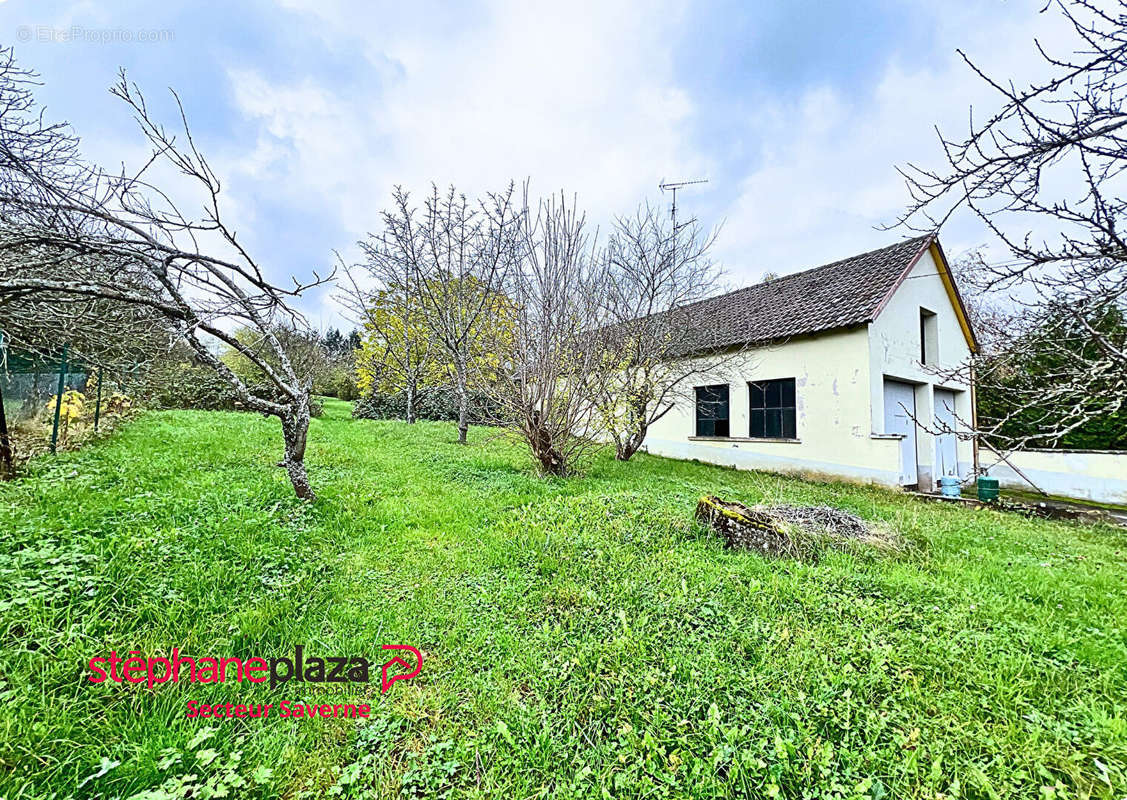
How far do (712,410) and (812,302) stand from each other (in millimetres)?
3694

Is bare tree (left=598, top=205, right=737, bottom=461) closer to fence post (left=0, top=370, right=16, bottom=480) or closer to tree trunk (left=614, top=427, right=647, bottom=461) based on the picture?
tree trunk (left=614, top=427, right=647, bottom=461)

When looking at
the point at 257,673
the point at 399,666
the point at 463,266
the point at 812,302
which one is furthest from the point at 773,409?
the point at 257,673

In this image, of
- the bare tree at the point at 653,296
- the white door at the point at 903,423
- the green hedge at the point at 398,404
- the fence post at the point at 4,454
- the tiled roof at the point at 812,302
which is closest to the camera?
the fence post at the point at 4,454

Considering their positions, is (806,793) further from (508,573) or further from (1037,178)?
(1037,178)

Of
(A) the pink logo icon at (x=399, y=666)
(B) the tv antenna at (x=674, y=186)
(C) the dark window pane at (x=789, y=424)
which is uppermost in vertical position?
(B) the tv antenna at (x=674, y=186)

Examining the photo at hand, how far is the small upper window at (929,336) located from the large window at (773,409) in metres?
3.62

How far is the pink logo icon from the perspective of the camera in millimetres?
2189

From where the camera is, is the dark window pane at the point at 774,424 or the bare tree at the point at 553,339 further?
the dark window pane at the point at 774,424

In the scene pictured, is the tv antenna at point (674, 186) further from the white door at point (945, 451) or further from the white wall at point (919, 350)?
the white door at point (945, 451)

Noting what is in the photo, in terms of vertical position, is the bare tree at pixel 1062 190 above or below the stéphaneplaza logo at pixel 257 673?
above

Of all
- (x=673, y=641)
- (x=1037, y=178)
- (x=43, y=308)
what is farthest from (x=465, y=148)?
(x=673, y=641)

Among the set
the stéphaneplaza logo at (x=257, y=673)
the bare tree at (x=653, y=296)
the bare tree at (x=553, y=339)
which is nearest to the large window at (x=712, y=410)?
the bare tree at (x=653, y=296)

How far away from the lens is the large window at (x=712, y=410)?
11.4 m

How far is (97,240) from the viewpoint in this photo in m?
3.14
